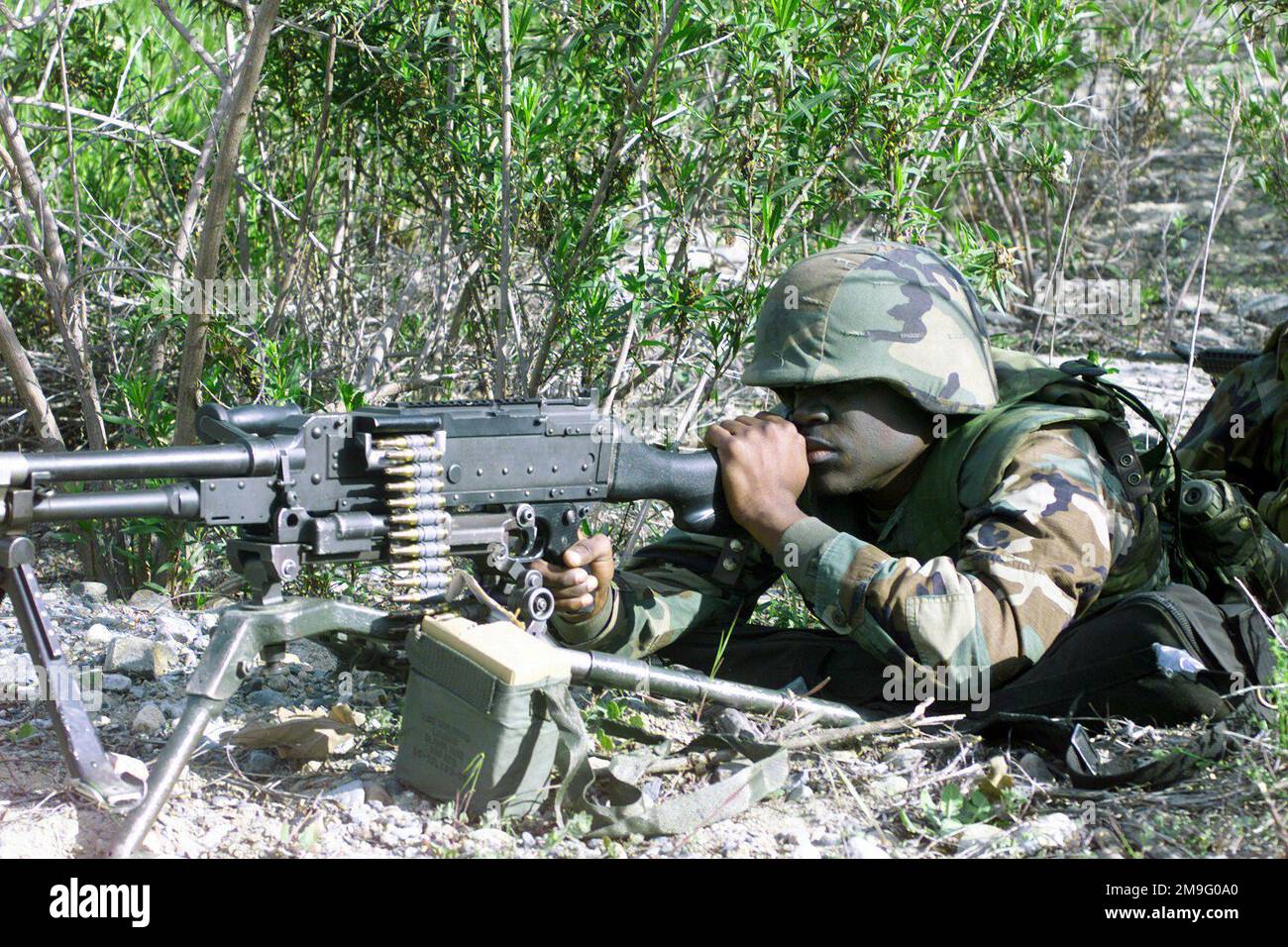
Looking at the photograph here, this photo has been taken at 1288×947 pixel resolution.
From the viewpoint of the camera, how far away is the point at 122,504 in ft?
8.42

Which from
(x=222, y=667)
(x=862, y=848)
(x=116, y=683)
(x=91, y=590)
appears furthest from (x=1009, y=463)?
(x=91, y=590)

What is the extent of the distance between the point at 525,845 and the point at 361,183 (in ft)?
12.4

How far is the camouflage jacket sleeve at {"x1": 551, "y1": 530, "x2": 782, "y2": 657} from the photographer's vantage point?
368cm

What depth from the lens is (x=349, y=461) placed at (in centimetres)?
289

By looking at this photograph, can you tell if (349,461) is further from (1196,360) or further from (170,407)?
(1196,360)

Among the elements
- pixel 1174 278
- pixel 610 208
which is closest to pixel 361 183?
pixel 610 208

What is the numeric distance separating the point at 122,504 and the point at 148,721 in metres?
1.16

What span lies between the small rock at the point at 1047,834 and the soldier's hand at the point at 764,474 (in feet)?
2.96

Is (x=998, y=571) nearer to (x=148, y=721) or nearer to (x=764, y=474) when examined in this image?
(x=764, y=474)

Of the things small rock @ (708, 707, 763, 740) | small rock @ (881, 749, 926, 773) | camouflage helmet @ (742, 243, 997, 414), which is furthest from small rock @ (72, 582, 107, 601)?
small rock @ (881, 749, 926, 773)

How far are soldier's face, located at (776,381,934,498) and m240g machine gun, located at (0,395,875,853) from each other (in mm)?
284

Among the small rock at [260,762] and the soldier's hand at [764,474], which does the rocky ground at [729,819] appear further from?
the soldier's hand at [764,474]

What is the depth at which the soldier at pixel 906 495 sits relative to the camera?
318 centimetres

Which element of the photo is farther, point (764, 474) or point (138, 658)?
point (138, 658)
